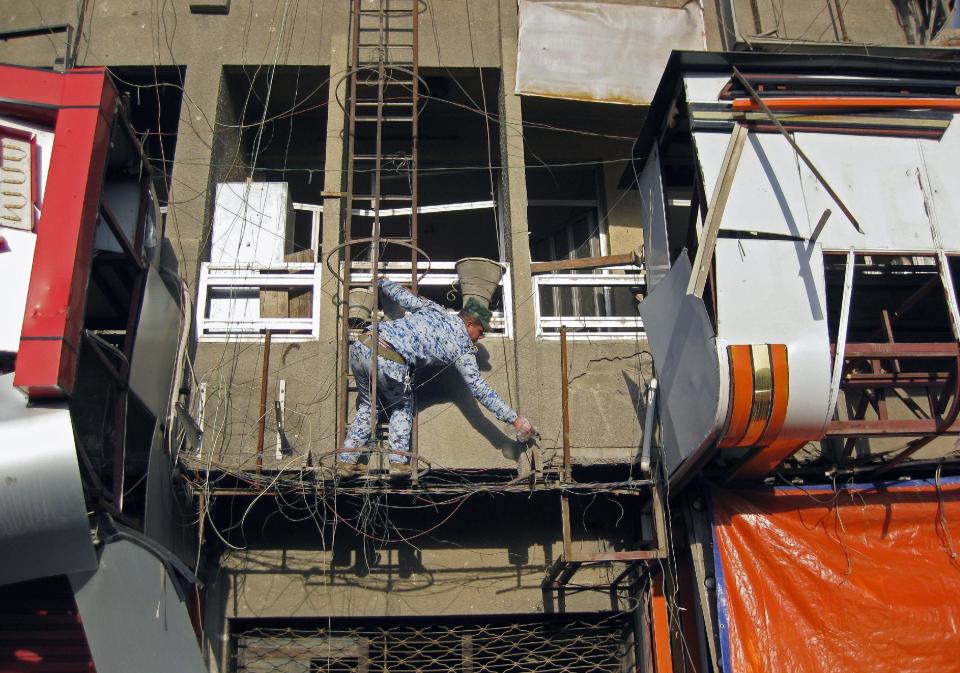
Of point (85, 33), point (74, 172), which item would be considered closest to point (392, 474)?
point (74, 172)

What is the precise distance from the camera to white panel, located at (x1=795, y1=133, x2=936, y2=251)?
24.3 ft

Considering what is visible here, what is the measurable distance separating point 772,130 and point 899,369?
258cm

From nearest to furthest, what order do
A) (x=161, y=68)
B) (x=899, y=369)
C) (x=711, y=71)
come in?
(x=711, y=71), (x=899, y=369), (x=161, y=68)

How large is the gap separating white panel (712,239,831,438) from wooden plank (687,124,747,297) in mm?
258

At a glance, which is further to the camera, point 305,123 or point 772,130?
point 305,123

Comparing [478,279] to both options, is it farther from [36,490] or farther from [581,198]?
[36,490]

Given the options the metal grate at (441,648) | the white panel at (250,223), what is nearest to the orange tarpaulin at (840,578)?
the metal grate at (441,648)

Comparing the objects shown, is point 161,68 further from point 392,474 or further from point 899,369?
point 899,369

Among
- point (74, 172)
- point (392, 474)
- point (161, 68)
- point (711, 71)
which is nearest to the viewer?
point (74, 172)

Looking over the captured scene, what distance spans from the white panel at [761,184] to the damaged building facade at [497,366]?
28 millimetres

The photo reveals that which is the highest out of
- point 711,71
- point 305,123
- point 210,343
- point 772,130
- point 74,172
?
point 305,123

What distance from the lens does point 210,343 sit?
8.45 m

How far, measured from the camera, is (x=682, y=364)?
7332 millimetres

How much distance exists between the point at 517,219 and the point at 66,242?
4.14 meters
